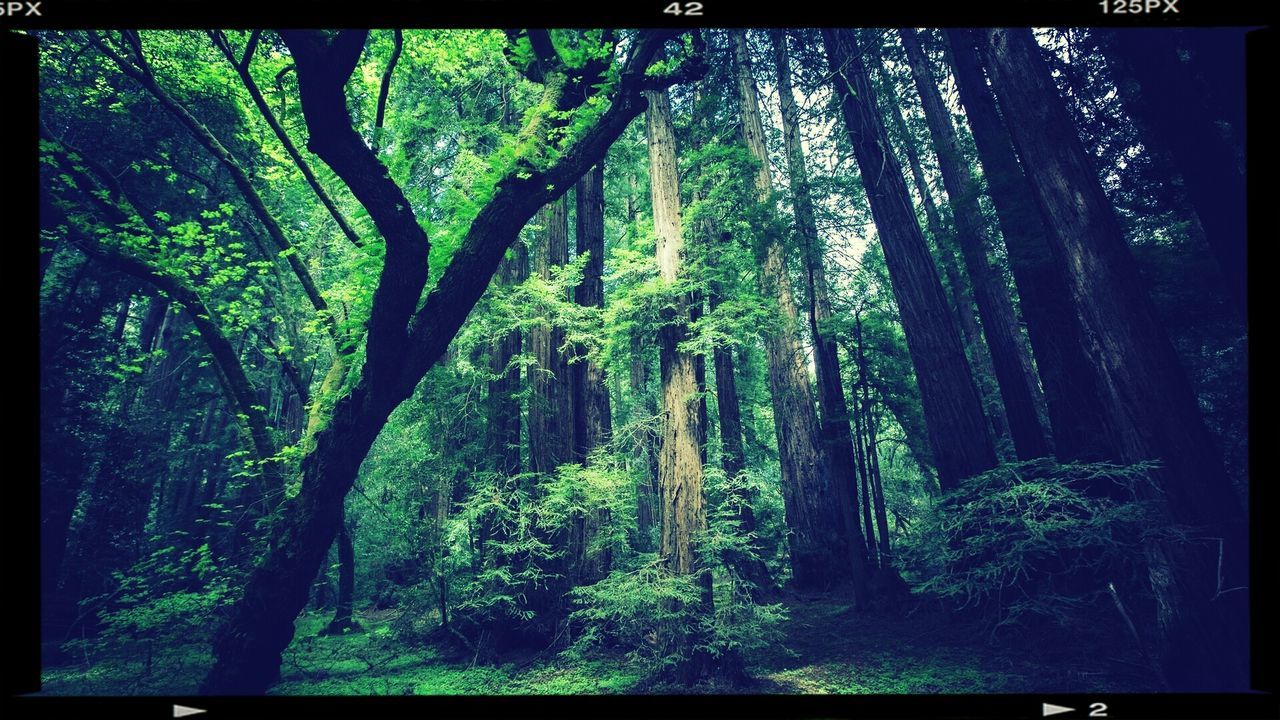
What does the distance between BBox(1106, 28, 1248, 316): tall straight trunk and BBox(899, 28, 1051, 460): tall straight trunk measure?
2068 millimetres

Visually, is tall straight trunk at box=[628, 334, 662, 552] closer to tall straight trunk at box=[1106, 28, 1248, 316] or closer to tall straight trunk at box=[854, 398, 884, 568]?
tall straight trunk at box=[854, 398, 884, 568]

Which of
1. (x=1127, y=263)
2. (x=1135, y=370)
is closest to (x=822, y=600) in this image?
(x=1135, y=370)

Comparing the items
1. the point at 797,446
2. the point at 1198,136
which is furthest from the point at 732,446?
the point at 1198,136

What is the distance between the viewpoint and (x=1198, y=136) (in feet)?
13.4

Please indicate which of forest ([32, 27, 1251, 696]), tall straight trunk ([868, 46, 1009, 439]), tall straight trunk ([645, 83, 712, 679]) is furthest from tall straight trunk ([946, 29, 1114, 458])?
tall straight trunk ([645, 83, 712, 679])

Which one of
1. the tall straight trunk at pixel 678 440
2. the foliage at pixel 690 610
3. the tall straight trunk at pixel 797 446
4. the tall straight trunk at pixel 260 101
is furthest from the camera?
the tall straight trunk at pixel 797 446

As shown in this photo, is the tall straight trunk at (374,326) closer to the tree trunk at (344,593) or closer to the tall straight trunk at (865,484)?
the tree trunk at (344,593)

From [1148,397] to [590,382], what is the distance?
633cm

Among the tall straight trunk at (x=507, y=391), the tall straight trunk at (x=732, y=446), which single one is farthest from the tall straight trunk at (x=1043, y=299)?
the tall straight trunk at (x=507, y=391)

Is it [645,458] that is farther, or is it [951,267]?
[951,267]

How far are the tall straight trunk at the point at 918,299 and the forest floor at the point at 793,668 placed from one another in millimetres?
1831

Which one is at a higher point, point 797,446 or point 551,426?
point 551,426

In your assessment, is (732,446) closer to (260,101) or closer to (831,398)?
(831,398)

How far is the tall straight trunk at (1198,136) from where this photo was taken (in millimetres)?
3713
